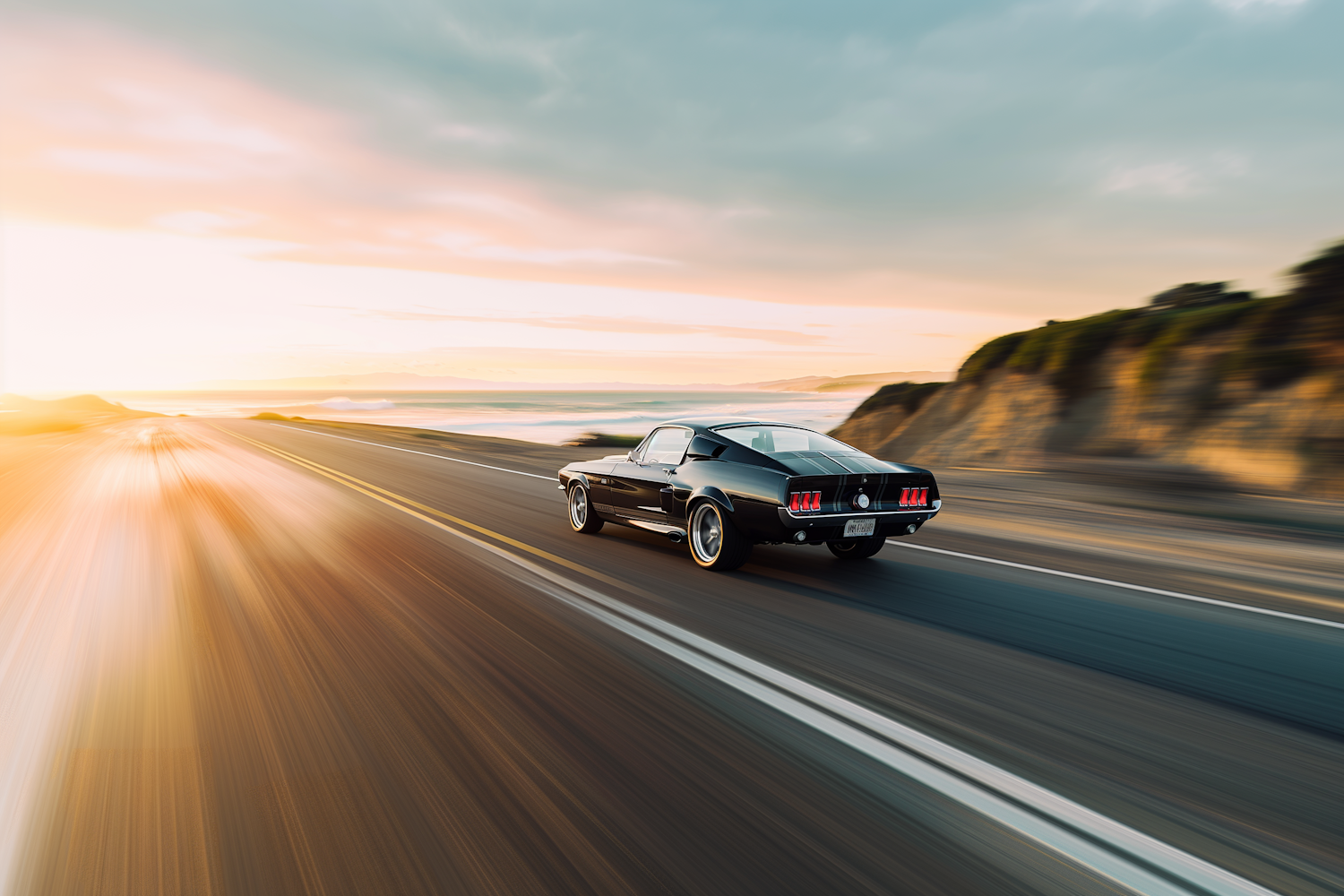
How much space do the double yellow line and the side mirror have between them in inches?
59.9

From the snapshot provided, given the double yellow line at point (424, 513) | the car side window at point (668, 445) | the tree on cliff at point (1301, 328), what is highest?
the tree on cliff at point (1301, 328)

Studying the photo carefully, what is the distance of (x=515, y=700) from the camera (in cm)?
418

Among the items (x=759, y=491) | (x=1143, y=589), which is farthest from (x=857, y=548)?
(x=1143, y=589)

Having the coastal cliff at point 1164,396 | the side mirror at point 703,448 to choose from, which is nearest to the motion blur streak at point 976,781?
the side mirror at point 703,448

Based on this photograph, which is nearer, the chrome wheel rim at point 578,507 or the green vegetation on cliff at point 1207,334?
the chrome wheel rim at point 578,507

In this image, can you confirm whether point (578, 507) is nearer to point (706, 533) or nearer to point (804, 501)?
point (706, 533)

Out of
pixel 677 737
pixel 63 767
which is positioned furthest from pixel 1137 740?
pixel 63 767

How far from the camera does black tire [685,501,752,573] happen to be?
24.6ft

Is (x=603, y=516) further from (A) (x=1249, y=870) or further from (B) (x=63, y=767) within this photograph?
(A) (x=1249, y=870)

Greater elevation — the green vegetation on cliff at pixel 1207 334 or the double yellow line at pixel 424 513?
the green vegetation on cliff at pixel 1207 334

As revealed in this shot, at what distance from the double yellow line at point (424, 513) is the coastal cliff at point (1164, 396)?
11.4 metres

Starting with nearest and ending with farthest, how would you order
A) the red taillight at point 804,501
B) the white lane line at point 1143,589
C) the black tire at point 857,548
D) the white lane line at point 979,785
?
1. the white lane line at point 979,785
2. the white lane line at point 1143,589
3. the red taillight at point 804,501
4. the black tire at point 857,548

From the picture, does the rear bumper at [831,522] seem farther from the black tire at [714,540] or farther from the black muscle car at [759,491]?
the black tire at [714,540]

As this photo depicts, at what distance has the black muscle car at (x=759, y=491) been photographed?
7.07 m
